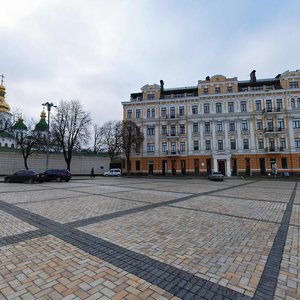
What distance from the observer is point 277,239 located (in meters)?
5.08

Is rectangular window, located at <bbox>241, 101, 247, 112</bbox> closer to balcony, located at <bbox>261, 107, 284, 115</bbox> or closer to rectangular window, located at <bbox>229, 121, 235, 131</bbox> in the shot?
rectangular window, located at <bbox>229, 121, 235, 131</bbox>

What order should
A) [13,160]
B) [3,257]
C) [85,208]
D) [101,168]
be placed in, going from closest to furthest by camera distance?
[3,257] → [85,208] → [13,160] → [101,168]

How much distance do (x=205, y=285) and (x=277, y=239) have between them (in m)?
3.14

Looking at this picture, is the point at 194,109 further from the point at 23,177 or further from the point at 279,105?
the point at 23,177

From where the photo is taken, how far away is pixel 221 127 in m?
42.6

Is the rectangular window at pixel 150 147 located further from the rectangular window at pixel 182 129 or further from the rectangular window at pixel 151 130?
the rectangular window at pixel 182 129

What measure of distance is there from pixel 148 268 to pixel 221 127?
4248 cm

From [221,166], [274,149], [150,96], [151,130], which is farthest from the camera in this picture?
[150,96]

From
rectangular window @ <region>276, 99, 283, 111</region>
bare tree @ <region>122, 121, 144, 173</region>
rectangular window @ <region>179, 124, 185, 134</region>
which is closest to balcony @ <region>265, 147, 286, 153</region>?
rectangular window @ <region>276, 99, 283, 111</region>

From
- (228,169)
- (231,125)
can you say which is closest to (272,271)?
(228,169)

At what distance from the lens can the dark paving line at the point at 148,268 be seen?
9.48 ft

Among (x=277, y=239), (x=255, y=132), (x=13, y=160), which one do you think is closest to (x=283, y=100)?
(x=255, y=132)

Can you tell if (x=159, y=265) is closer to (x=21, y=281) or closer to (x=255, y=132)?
(x=21, y=281)

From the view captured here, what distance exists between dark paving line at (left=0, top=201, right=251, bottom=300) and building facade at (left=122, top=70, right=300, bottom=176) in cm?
3852
